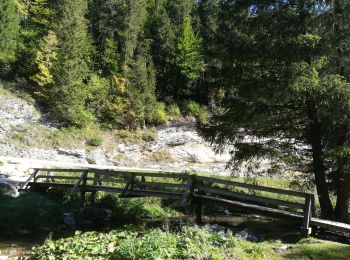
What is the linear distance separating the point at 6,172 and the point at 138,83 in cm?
2312

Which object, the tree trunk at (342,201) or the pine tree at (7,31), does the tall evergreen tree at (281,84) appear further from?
the pine tree at (7,31)

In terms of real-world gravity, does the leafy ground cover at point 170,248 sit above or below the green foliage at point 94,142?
below

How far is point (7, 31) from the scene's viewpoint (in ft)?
132

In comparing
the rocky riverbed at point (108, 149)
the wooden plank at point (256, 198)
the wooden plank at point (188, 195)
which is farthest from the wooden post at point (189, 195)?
the rocky riverbed at point (108, 149)

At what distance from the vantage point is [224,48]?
13.9m

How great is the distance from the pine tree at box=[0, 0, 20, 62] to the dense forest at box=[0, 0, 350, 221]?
12 centimetres

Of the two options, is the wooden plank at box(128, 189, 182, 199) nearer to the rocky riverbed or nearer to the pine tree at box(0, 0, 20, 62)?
the rocky riverbed

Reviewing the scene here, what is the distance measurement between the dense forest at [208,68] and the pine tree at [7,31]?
0.38 feet

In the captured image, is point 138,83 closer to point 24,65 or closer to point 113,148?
point 113,148

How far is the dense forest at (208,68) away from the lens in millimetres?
12336

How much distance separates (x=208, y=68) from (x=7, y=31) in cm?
3254

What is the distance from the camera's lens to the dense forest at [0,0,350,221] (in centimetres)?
1234

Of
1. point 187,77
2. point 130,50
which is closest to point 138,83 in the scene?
point 130,50

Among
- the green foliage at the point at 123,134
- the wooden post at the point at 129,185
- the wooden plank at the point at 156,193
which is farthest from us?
the green foliage at the point at 123,134
